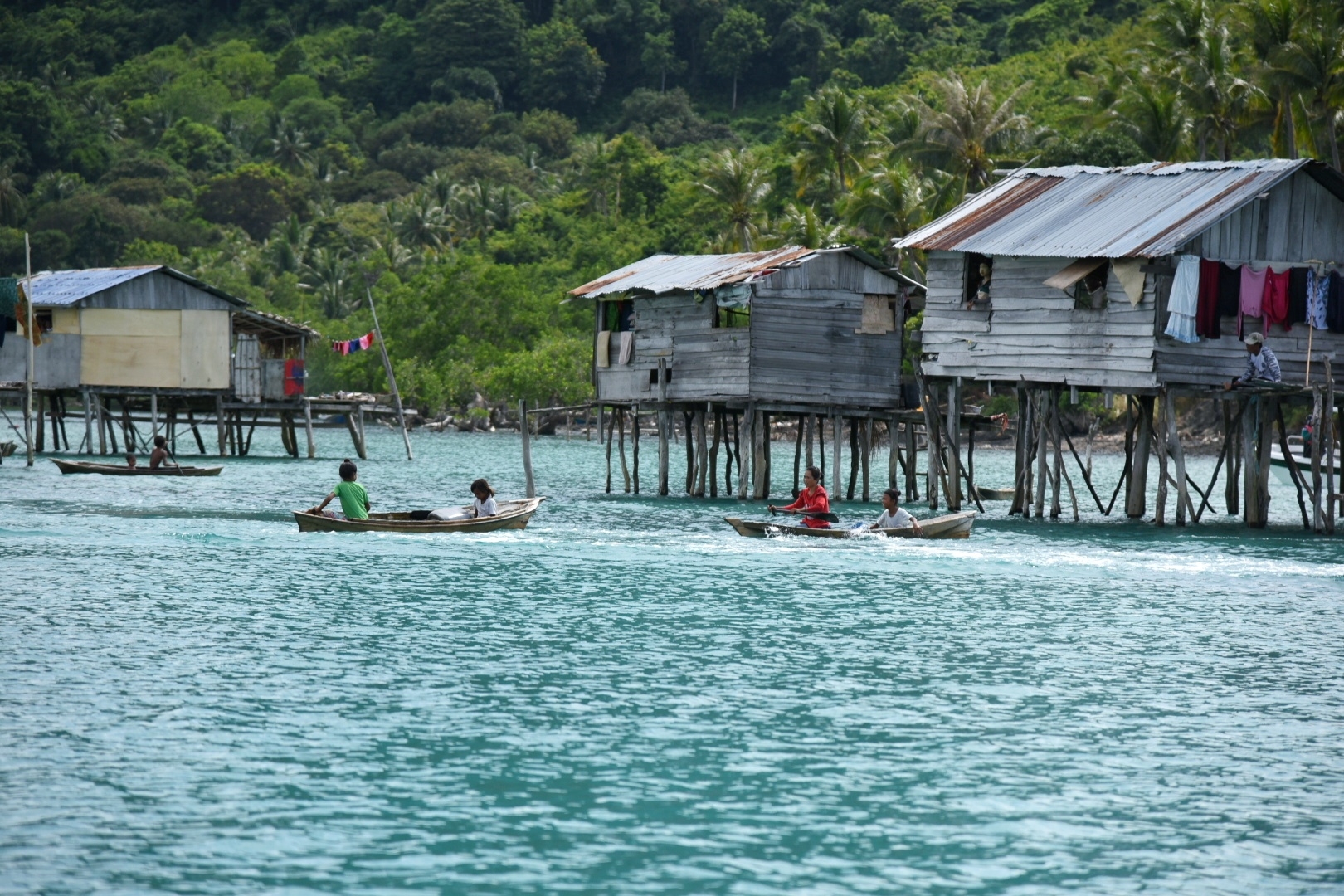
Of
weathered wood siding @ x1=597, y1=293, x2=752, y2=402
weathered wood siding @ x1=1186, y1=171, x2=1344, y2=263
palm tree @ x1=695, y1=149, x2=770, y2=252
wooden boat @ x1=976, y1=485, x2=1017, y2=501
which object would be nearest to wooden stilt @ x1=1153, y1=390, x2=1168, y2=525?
weathered wood siding @ x1=1186, y1=171, x2=1344, y2=263

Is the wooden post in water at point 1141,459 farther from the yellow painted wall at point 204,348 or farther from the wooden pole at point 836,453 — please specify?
the yellow painted wall at point 204,348

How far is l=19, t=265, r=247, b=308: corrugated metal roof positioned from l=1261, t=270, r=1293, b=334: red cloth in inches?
1159

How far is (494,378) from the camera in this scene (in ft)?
251

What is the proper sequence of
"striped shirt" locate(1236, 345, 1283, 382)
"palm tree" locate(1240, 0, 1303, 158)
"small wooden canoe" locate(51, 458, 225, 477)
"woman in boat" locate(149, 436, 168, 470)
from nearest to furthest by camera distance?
1. "striped shirt" locate(1236, 345, 1283, 382)
2. "woman in boat" locate(149, 436, 168, 470)
3. "small wooden canoe" locate(51, 458, 225, 477)
4. "palm tree" locate(1240, 0, 1303, 158)

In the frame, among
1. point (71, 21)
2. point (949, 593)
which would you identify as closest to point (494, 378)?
point (949, 593)

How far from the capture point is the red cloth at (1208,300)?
29094mm

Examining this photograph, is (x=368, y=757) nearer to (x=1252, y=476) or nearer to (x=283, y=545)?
(x=283, y=545)

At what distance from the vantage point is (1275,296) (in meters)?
29.5

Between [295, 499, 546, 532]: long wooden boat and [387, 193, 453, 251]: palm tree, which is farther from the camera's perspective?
[387, 193, 453, 251]: palm tree

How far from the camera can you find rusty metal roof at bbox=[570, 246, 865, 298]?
116ft

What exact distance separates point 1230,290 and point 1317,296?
165 centimetres

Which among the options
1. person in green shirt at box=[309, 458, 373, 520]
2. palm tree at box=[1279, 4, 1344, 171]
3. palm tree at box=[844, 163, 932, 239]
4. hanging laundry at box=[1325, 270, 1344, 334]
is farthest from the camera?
palm tree at box=[844, 163, 932, 239]

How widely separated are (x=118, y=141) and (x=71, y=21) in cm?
2815

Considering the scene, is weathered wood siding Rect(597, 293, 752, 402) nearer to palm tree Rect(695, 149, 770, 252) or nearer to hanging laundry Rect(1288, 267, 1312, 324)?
hanging laundry Rect(1288, 267, 1312, 324)
